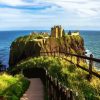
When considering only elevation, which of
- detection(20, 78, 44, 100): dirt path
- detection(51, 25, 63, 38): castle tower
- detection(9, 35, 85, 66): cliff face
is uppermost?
detection(20, 78, 44, 100): dirt path

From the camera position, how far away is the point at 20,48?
61688 mm

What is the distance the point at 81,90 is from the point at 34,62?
1500 cm

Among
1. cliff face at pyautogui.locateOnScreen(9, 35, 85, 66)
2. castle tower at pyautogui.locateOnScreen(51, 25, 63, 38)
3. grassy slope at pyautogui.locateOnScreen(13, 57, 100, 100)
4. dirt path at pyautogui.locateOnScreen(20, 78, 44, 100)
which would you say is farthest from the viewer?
castle tower at pyautogui.locateOnScreen(51, 25, 63, 38)

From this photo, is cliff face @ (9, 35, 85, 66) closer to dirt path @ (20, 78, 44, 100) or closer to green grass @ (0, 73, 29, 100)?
green grass @ (0, 73, 29, 100)

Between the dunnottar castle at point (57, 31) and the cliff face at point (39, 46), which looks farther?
the dunnottar castle at point (57, 31)

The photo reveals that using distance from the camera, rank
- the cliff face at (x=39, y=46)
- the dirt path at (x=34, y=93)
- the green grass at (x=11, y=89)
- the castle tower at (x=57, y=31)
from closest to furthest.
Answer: the green grass at (x=11, y=89)
the dirt path at (x=34, y=93)
the cliff face at (x=39, y=46)
the castle tower at (x=57, y=31)

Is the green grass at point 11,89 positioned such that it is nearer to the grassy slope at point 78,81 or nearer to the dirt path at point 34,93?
the dirt path at point 34,93

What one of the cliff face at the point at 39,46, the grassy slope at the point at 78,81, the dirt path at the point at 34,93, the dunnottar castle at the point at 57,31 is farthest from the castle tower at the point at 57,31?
the dirt path at the point at 34,93

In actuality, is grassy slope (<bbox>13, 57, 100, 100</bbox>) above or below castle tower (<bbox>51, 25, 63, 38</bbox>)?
above

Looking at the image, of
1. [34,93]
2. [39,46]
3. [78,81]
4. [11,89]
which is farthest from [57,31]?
[78,81]

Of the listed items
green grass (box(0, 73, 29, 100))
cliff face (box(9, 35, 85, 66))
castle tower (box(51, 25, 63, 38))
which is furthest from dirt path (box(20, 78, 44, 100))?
castle tower (box(51, 25, 63, 38))

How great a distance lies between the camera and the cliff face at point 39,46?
54375 mm

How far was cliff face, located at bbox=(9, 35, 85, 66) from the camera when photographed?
54375 mm

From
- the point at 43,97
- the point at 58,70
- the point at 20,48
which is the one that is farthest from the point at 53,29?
the point at 43,97
